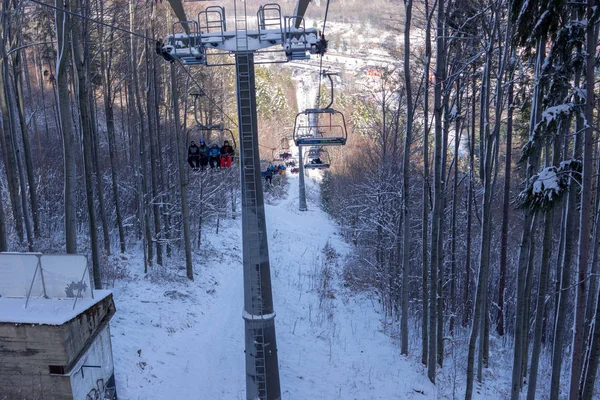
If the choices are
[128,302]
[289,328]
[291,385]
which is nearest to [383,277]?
[289,328]

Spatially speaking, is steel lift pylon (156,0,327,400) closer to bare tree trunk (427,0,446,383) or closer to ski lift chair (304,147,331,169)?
bare tree trunk (427,0,446,383)

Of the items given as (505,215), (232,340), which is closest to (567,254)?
(505,215)

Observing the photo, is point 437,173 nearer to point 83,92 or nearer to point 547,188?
point 547,188

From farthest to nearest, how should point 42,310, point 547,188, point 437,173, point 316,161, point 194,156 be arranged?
point 316,161
point 194,156
point 437,173
point 42,310
point 547,188

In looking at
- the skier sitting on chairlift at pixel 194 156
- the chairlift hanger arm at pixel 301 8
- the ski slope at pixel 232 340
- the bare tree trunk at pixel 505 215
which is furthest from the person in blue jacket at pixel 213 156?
the bare tree trunk at pixel 505 215

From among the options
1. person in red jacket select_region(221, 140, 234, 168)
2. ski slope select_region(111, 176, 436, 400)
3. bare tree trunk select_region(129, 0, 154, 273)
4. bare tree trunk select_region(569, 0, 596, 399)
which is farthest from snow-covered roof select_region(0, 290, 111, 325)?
bare tree trunk select_region(569, 0, 596, 399)

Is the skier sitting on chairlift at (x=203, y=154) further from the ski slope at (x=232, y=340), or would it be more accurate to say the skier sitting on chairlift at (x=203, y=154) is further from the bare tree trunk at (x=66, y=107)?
the ski slope at (x=232, y=340)

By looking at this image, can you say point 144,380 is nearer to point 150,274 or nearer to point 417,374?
point 150,274
